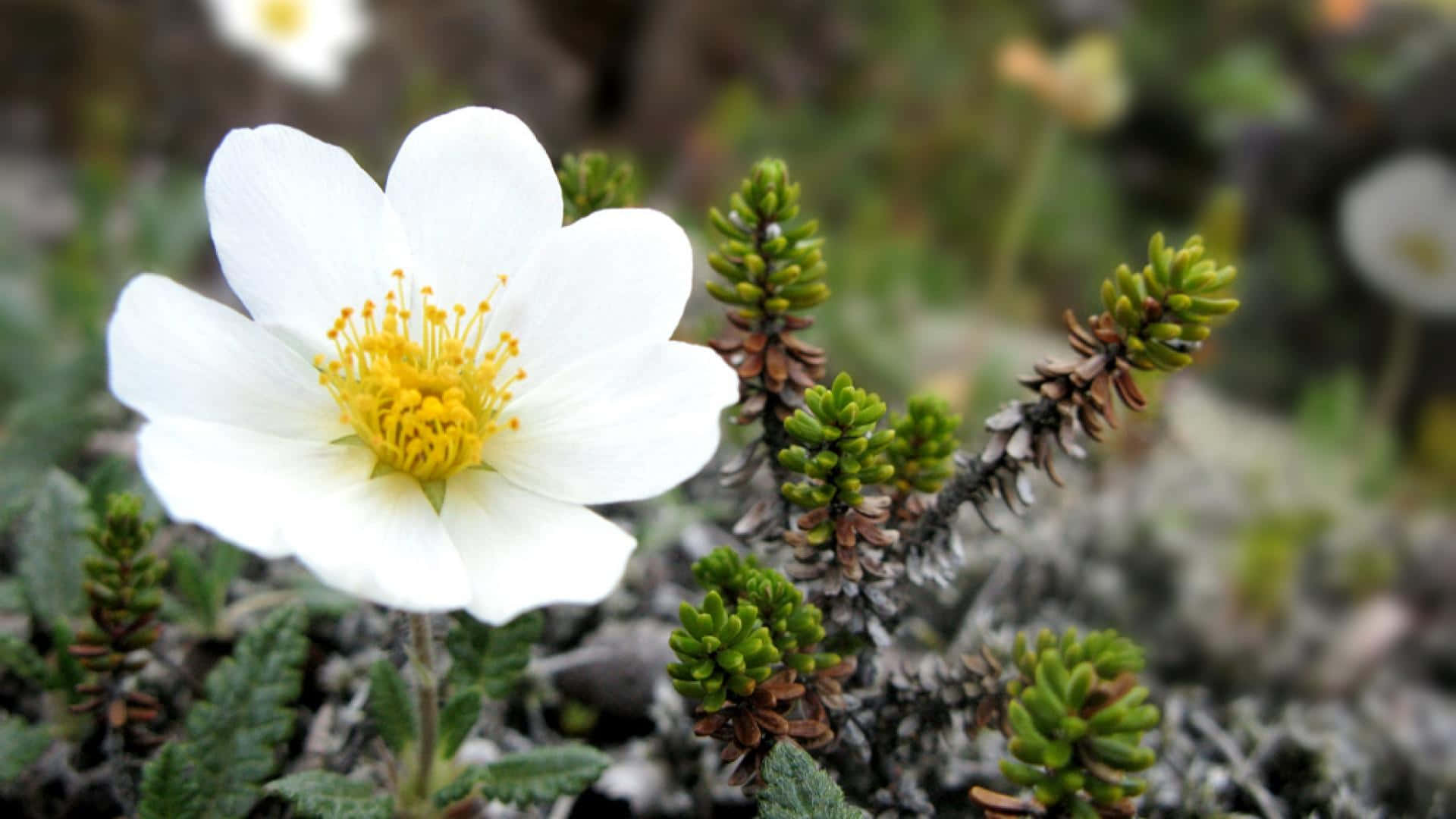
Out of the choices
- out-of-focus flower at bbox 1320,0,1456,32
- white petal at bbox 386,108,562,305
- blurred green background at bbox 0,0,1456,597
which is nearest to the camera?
white petal at bbox 386,108,562,305

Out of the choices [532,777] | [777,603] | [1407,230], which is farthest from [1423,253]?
[532,777]

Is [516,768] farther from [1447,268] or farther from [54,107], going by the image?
[54,107]

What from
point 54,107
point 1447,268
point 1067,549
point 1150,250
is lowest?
point 1150,250

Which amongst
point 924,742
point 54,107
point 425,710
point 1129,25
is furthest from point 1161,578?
point 54,107

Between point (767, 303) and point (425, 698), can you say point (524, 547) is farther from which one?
point (767, 303)

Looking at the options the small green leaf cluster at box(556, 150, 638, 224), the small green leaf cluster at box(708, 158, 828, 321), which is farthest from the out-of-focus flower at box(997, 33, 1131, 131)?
Result: the small green leaf cluster at box(708, 158, 828, 321)

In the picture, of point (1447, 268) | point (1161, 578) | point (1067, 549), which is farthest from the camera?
point (1447, 268)

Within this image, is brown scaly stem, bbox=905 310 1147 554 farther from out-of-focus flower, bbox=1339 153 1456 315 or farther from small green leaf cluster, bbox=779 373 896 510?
out-of-focus flower, bbox=1339 153 1456 315
